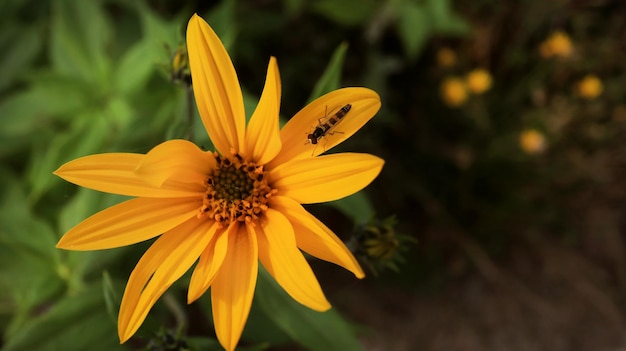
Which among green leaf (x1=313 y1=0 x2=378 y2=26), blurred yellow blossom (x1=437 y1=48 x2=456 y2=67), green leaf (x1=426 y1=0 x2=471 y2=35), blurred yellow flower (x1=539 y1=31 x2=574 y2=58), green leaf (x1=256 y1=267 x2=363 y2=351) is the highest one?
green leaf (x1=313 y1=0 x2=378 y2=26)

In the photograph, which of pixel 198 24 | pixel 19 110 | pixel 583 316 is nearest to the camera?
pixel 198 24

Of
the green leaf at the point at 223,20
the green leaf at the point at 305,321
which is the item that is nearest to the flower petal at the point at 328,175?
the green leaf at the point at 305,321

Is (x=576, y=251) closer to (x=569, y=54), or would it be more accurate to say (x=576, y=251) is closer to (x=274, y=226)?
(x=569, y=54)

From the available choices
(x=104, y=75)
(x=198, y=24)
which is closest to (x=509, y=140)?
(x=104, y=75)

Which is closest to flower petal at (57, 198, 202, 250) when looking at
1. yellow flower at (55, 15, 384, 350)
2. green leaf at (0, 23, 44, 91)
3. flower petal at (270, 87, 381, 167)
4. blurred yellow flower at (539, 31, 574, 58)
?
yellow flower at (55, 15, 384, 350)

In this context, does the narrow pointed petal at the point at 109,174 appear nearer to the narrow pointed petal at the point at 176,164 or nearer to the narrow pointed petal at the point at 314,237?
the narrow pointed petal at the point at 176,164

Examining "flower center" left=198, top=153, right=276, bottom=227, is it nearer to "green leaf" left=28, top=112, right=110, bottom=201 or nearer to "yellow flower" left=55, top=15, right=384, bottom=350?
"yellow flower" left=55, top=15, right=384, bottom=350

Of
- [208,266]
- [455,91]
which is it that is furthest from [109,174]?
[455,91]
